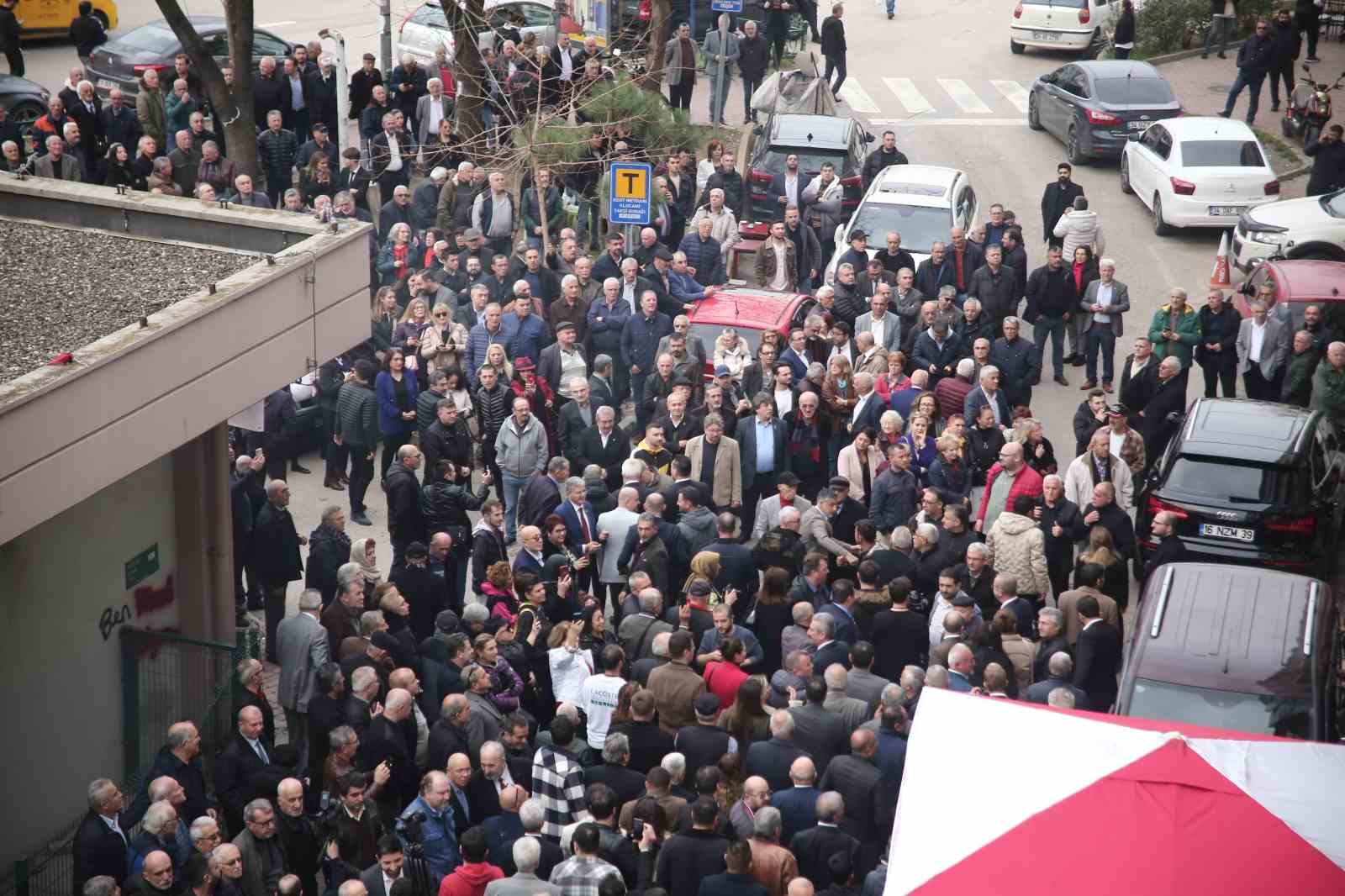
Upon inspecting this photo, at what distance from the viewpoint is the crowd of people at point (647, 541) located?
389 inches

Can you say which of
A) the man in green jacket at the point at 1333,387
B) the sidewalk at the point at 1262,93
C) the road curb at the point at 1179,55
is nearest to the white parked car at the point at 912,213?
the man in green jacket at the point at 1333,387

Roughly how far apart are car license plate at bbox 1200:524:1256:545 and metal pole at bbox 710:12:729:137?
1444 centimetres

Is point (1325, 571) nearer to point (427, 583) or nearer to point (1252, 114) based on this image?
point (427, 583)

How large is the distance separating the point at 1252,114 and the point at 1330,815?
76.7ft

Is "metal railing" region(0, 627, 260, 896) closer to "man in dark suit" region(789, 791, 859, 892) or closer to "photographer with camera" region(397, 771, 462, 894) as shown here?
"photographer with camera" region(397, 771, 462, 894)

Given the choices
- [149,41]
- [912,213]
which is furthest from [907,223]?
[149,41]

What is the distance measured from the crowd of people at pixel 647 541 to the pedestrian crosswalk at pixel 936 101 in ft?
30.6

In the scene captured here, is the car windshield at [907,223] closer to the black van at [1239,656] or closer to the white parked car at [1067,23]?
the black van at [1239,656]

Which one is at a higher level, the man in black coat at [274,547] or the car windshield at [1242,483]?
the car windshield at [1242,483]

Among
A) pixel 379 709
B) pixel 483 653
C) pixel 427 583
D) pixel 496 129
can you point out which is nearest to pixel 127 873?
pixel 379 709

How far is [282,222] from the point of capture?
12.8 m

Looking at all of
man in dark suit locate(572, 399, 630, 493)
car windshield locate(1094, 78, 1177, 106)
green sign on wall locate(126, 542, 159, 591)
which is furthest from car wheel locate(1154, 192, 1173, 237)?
green sign on wall locate(126, 542, 159, 591)

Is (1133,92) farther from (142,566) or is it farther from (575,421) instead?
(142,566)

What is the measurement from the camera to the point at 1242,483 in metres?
14.6
